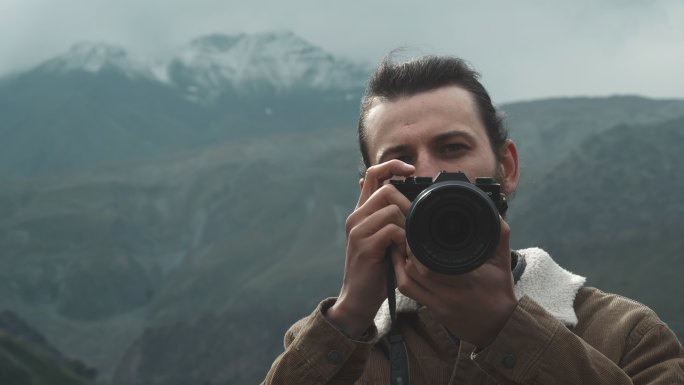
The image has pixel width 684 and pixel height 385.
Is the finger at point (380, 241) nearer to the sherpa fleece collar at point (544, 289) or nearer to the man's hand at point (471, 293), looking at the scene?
the man's hand at point (471, 293)

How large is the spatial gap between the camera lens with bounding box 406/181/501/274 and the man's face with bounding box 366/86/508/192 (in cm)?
59

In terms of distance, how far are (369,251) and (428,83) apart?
0.98 meters

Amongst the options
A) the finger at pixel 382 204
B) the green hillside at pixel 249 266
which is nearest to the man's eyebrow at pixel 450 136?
the finger at pixel 382 204

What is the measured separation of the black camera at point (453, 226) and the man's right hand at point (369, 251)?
0.25 m

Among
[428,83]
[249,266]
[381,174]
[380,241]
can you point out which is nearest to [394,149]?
[381,174]

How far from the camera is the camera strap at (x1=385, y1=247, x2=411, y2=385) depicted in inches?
154

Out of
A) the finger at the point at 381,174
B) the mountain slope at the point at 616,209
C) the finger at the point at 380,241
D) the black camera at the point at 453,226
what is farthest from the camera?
the mountain slope at the point at 616,209

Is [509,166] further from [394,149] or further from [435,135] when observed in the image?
[394,149]

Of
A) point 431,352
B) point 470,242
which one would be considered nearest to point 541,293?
point 431,352

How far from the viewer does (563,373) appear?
3.54 m

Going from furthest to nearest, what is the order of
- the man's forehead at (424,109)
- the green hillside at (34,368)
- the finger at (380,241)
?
the green hillside at (34,368), the man's forehead at (424,109), the finger at (380,241)

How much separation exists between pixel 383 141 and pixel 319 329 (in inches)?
36.0

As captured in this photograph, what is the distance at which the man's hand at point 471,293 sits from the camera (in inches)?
139

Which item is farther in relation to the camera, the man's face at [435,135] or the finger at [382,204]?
the man's face at [435,135]
